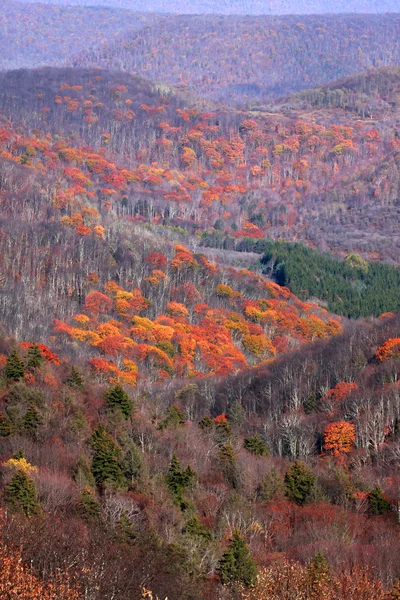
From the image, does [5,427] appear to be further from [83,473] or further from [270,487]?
[270,487]

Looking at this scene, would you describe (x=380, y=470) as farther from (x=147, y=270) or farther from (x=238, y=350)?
(x=147, y=270)

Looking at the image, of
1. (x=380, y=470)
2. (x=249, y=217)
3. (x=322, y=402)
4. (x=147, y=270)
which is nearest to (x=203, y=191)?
(x=249, y=217)

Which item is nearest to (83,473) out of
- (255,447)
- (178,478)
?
(178,478)

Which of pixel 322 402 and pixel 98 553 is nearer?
pixel 98 553

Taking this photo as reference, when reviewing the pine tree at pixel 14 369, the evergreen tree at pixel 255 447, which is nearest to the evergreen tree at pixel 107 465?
the evergreen tree at pixel 255 447

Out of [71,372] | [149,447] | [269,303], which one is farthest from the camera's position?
[269,303]

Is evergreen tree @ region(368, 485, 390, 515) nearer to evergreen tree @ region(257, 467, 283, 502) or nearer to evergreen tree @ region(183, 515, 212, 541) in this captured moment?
evergreen tree @ region(257, 467, 283, 502)

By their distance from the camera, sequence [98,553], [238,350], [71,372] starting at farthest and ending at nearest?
[238,350] → [71,372] → [98,553]

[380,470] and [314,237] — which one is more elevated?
[380,470]
